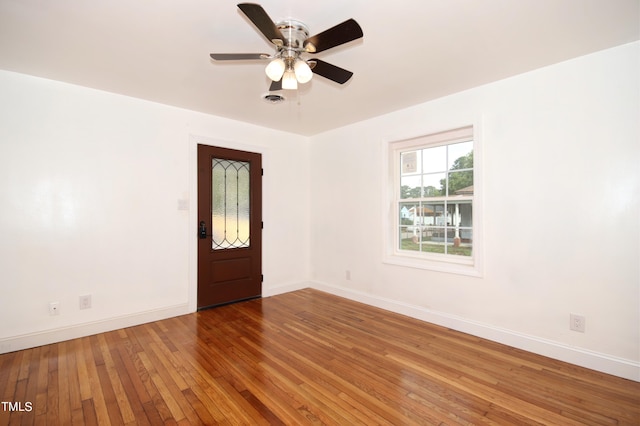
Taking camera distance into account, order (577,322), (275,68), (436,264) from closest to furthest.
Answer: (275,68), (577,322), (436,264)

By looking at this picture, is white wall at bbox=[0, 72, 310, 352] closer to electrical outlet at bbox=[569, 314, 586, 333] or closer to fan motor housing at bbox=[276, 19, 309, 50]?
fan motor housing at bbox=[276, 19, 309, 50]

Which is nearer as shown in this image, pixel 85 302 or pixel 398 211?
pixel 85 302

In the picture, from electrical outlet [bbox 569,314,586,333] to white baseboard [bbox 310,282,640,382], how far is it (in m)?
0.17

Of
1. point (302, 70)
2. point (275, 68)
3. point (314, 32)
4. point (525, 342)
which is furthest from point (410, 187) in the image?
point (275, 68)

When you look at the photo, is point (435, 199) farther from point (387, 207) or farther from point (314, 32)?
point (314, 32)

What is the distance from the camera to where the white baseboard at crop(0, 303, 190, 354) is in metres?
2.83

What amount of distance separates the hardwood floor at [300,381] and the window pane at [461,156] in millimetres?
1849

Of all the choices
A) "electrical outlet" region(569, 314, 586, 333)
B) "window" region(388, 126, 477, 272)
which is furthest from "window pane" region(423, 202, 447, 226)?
"electrical outlet" region(569, 314, 586, 333)

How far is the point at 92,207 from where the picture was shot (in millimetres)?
3230

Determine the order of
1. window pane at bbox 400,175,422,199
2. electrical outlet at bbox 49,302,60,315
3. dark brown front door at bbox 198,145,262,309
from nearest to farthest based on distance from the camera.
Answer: electrical outlet at bbox 49,302,60,315
window pane at bbox 400,175,422,199
dark brown front door at bbox 198,145,262,309

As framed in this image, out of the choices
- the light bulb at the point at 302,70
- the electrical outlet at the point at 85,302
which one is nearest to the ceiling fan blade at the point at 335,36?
the light bulb at the point at 302,70

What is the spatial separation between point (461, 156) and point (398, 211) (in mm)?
1046

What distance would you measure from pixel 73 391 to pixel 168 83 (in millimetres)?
2778

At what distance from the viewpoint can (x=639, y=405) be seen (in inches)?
79.5
